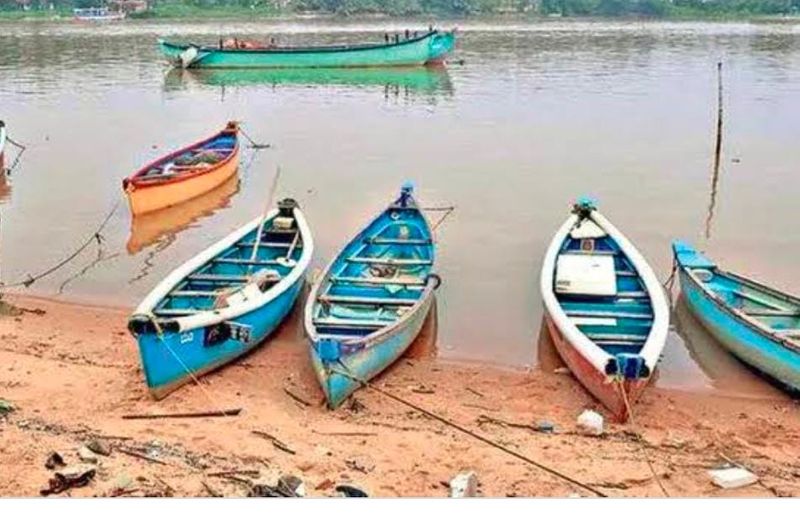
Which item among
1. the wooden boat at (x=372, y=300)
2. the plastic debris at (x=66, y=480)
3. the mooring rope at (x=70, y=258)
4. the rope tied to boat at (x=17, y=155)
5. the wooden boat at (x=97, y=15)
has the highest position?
the plastic debris at (x=66, y=480)

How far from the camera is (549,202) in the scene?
1783 centimetres

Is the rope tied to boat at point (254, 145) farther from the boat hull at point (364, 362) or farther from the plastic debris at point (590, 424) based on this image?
the plastic debris at point (590, 424)

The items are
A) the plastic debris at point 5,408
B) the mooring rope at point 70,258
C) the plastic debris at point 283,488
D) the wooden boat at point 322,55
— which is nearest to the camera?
the plastic debris at point 283,488

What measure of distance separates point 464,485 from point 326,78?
35.2 metres

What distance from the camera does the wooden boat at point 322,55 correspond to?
1623 inches

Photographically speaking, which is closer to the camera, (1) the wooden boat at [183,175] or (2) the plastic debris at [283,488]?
(2) the plastic debris at [283,488]

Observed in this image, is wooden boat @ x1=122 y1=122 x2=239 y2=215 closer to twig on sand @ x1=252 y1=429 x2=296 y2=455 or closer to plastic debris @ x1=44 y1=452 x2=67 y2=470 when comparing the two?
twig on sand @ x1=252 y1=429 x2=296 y2=455

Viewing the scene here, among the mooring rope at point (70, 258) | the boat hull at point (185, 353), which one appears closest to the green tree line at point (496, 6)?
the mooring rope at point (70, 258)

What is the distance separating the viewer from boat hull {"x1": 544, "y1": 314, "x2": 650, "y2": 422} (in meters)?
8.20

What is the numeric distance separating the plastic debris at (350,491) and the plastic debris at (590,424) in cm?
256

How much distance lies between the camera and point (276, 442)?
7.55 meters

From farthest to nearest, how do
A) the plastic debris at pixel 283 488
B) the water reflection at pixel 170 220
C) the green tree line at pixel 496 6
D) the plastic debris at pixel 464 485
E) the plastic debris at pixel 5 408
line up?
the green tree line at pixel 496 6 < the water reflection at pixel 170 220 < the plastic debris at pixel 5 408 < the plastic debris at pixel 464 485 < the plastic debris at pixel 283 488

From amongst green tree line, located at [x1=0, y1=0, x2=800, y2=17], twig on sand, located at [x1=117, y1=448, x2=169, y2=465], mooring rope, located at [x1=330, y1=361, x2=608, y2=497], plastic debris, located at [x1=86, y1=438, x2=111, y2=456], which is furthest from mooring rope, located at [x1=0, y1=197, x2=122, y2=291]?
green tree line, located at [x1=0, y1=0, x2=800, y2=17]

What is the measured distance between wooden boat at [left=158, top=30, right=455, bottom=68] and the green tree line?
2070 inches
